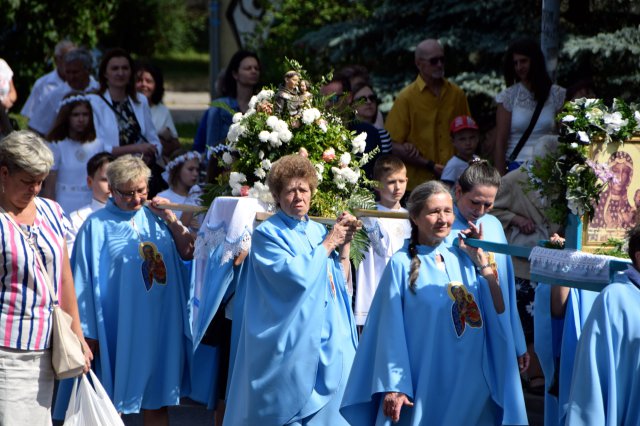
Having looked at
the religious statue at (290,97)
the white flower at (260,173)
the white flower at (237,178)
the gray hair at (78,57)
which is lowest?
the white flower at (237,178)

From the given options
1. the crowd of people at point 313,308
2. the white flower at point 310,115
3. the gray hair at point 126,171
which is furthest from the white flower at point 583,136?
the gray hair at point 126,171

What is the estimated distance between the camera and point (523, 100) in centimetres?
1025

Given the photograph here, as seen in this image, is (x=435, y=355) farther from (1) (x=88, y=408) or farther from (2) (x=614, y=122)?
(1) (x=88, y=408)

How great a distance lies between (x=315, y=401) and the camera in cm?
693

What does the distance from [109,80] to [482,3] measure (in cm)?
386

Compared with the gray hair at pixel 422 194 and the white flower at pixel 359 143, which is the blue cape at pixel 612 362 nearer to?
the gray hair at pixel 422 194

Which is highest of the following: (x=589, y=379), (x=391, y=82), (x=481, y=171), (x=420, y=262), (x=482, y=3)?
(x=482, y=3)

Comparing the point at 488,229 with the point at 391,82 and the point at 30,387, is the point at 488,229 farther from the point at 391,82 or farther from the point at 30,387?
the point at 391,82

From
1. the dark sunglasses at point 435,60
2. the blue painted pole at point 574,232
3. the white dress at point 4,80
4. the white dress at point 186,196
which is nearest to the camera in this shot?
the blue painted pole at point 574,232

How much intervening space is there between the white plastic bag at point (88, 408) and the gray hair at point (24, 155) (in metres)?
1.15

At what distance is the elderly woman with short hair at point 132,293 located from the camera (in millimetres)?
7973

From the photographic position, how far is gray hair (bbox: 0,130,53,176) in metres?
5.91

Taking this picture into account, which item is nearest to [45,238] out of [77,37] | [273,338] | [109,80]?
[273,338]

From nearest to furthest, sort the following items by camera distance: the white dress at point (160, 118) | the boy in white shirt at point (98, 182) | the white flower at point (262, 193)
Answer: the white flower at point (262, 193) → the boy in white shirt at point (98, 182) → the white dress at point (160, 118)
